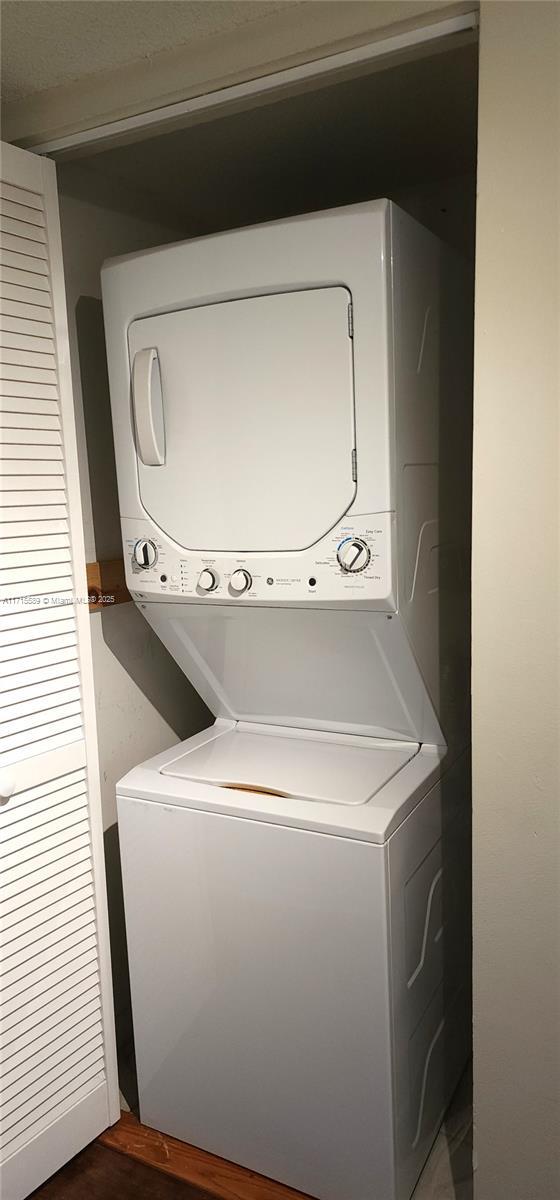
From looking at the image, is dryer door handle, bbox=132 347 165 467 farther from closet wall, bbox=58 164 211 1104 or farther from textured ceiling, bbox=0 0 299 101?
textured ceiling, bbox=0 0 299 101

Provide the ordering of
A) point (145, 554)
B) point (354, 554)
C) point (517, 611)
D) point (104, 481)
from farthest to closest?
point (104, 481), point (145, 554), point (354, 554), point (517, 611)

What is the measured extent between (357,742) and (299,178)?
4.57 ft

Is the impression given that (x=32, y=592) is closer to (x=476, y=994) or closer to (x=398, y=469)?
(x=398, y=469)

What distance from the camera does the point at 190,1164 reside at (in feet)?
6.38

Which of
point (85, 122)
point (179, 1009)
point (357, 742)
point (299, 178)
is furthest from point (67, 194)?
point (179, 1009)

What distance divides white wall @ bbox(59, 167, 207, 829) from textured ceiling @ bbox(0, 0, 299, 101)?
1.55 feet

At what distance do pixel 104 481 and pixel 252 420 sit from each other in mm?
627

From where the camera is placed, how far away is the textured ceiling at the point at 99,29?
1372 mm

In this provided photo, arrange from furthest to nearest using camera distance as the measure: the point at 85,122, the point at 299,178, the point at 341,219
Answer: the point at 299,178, the point at 85,122, the point at 341,219

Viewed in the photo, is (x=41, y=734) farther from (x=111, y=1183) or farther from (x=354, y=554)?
(x=111, y=1183)

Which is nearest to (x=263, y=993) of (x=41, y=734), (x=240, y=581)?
(x=41, y=734)

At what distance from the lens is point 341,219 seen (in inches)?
60.6

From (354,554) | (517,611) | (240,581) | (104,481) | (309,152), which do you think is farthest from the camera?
(104,481)

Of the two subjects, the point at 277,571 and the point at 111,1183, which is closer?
the point at 277,571
